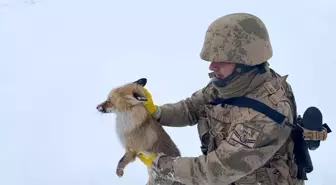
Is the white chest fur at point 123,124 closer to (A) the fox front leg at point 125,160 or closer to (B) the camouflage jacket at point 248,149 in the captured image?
(A) the fox front leg at point 125,160

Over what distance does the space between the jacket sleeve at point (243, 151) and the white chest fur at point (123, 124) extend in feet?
2.45

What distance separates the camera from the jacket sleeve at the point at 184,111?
3285 millimetres

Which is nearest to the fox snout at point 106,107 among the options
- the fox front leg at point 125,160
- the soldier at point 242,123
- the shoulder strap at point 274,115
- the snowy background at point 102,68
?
the fox front leg at point 125,160

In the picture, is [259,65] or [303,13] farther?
[303,13]

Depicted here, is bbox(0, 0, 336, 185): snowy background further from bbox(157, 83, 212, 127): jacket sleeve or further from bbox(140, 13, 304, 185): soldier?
bbox(140, 13, 304, 185): soldier

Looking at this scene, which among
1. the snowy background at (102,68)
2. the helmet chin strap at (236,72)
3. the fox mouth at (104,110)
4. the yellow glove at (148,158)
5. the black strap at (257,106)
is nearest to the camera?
the black strap at (257,106)

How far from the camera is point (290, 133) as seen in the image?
272 centimetres

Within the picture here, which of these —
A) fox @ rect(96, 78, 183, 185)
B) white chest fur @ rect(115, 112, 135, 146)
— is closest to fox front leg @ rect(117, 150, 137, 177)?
fox @ rect(96, 78, 183, 185)

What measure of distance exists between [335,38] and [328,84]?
5.47 feet

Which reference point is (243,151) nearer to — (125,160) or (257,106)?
(257,106)

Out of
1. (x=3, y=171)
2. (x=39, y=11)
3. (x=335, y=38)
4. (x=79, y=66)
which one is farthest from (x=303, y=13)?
(x=3, y=171)

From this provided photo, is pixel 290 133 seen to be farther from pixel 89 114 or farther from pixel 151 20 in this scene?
pixel 151 20

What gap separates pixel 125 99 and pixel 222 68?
0.84 metres

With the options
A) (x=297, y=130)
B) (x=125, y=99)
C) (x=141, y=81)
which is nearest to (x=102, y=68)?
(x=141, y=81)
